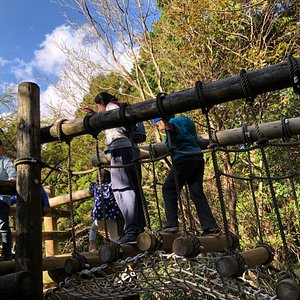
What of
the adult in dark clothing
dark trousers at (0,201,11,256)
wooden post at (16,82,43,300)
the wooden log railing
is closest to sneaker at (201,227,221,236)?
the adult in dark clothing

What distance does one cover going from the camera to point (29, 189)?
219cm

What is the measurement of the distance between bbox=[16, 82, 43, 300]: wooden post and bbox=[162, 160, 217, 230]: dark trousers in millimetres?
910

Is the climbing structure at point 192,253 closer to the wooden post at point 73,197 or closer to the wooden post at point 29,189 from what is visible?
the wooden post at point 29,189

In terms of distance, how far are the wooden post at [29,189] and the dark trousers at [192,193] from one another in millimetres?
910

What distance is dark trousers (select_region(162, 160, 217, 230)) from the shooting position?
8.85ft

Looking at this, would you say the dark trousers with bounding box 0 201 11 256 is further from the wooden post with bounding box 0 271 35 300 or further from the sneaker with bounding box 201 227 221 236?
the sneaker with bounding box 201 227 221 236

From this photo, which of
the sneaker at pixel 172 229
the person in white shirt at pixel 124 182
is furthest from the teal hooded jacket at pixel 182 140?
the sneaker at pixel 172 229

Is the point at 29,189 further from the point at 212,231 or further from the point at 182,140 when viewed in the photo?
the point at 212,231

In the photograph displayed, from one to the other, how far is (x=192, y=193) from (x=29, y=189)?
1186 millimetres

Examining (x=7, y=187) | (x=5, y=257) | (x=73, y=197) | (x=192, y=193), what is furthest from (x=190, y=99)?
(x=73, y=197)

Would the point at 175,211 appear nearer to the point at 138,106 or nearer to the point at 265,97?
the point at 138,106

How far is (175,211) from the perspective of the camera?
8.98ft

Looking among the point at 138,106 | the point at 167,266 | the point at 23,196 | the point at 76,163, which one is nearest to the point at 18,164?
the point at 23,196

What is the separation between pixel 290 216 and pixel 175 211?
463 centimetres
